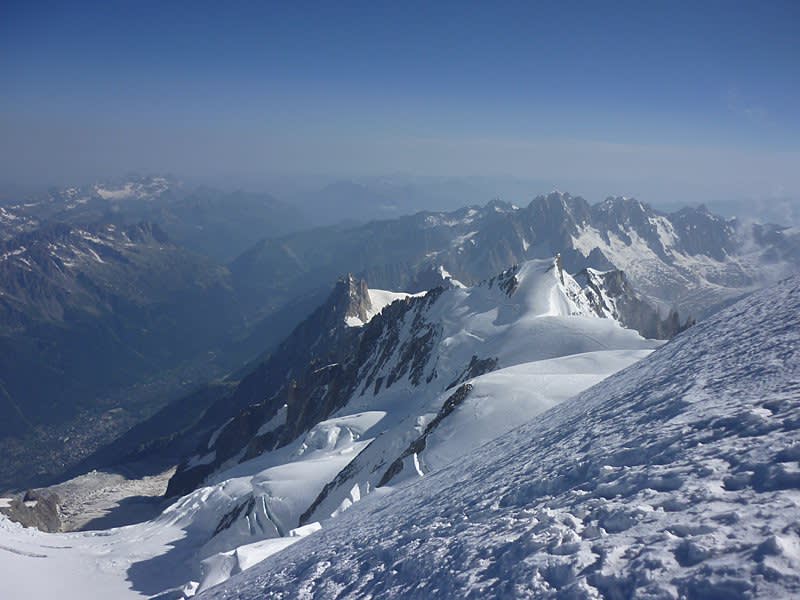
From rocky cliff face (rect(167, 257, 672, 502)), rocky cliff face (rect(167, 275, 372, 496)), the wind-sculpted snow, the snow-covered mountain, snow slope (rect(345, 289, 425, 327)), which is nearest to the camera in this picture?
the wind-sculpted snow

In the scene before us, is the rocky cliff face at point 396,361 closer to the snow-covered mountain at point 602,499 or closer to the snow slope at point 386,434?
the snow slope at point 386,434

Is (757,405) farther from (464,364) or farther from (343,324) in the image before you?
(343,324)

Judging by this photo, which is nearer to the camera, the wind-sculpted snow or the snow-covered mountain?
the wind-sculpted snow

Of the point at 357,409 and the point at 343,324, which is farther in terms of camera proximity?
the point at 343,324

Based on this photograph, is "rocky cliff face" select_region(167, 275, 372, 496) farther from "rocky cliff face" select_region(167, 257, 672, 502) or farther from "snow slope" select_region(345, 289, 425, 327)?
"snow slope" select_region(345, 289, 425, 327)

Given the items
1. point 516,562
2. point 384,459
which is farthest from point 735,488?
point 384,459

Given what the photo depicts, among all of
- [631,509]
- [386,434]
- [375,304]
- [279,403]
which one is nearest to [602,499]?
[631,509]

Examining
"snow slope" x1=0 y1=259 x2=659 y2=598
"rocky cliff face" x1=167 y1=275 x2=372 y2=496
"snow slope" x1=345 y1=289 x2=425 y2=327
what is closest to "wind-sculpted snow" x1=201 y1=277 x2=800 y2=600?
"snow slope" x1=0 y1=259 x2=659 y2=598

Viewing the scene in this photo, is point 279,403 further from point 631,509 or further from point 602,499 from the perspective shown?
point 631,509
